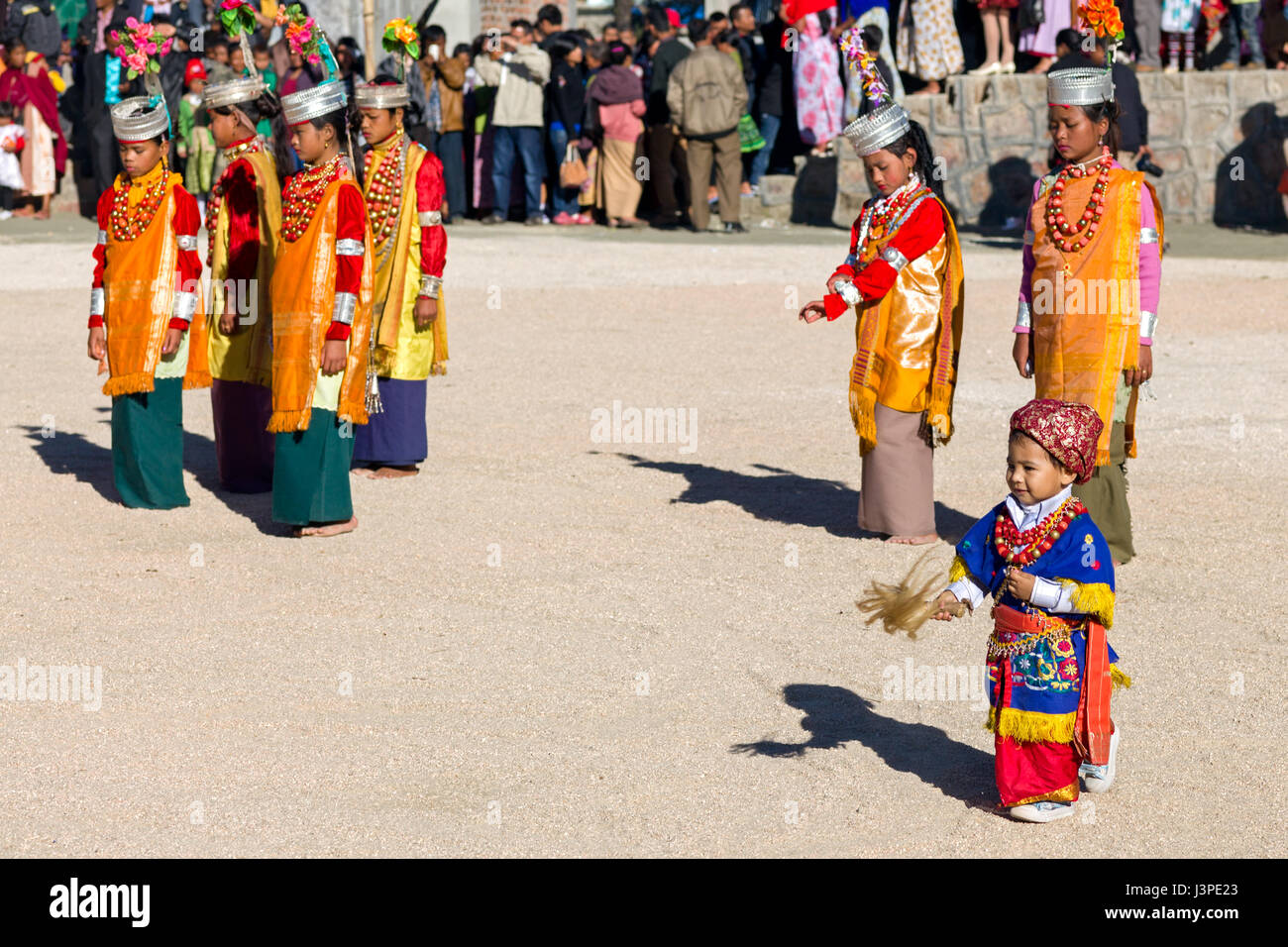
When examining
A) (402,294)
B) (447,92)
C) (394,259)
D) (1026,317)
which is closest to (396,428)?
(402,294)

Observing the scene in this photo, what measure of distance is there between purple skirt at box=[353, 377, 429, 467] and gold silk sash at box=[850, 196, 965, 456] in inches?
88.3

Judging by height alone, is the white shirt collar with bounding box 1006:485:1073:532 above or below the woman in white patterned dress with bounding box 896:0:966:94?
below

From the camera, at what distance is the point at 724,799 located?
4.41 meters

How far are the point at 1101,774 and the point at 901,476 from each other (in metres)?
2.73

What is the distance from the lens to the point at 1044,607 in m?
4.18

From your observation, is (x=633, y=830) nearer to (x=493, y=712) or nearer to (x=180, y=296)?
(x=493, y=712)

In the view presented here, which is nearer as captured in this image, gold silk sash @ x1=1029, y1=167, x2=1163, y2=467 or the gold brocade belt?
the gold brocade belt

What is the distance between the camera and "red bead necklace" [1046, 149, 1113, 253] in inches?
246

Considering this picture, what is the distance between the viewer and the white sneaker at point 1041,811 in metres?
4.24

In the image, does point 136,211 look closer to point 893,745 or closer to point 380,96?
point 380,96

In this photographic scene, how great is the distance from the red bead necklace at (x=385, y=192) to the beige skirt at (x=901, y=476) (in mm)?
2352

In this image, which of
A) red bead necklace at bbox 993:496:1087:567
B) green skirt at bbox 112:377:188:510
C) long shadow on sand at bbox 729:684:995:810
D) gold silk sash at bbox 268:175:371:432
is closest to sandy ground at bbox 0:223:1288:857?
long shadow on sand at bbox 729:684:995:810

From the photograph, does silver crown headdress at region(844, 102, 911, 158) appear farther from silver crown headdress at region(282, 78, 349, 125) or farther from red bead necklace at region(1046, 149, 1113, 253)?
silver crown headdress at region(282, 78, 349, 125)

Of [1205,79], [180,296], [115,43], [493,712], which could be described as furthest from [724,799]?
[1205,79]
